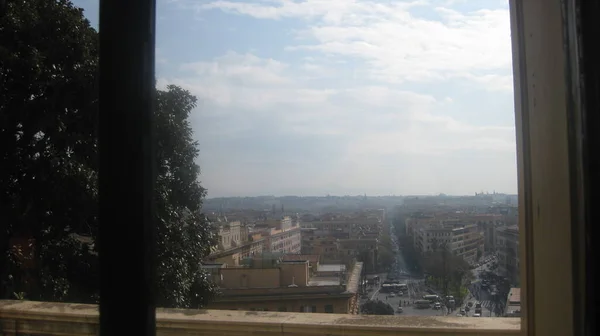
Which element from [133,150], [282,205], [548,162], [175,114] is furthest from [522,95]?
[175,114]

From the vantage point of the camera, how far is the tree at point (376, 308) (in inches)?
77.5

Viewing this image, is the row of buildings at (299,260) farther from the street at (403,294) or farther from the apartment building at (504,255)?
the apartment building at (504,255)

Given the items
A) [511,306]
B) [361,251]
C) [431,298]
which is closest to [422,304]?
[431,298]

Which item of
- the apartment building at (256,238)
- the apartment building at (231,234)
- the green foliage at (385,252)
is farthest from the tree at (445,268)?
the apartment building at (231,234)

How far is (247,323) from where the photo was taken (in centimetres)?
204

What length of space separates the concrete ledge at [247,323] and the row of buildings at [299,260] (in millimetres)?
132

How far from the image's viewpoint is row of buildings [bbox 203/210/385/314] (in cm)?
195

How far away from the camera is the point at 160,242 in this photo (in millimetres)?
2605

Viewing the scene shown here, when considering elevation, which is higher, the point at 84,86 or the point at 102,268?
the point at 84,86

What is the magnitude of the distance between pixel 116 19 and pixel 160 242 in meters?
2.17

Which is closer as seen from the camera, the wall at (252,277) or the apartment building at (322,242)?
the apartment building at (322,242)

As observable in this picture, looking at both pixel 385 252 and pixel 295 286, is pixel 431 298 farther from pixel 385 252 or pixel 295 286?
pixel 295 286

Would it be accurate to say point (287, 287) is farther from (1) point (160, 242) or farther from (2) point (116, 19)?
(2) point (116, 19)

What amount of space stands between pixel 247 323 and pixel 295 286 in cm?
29
